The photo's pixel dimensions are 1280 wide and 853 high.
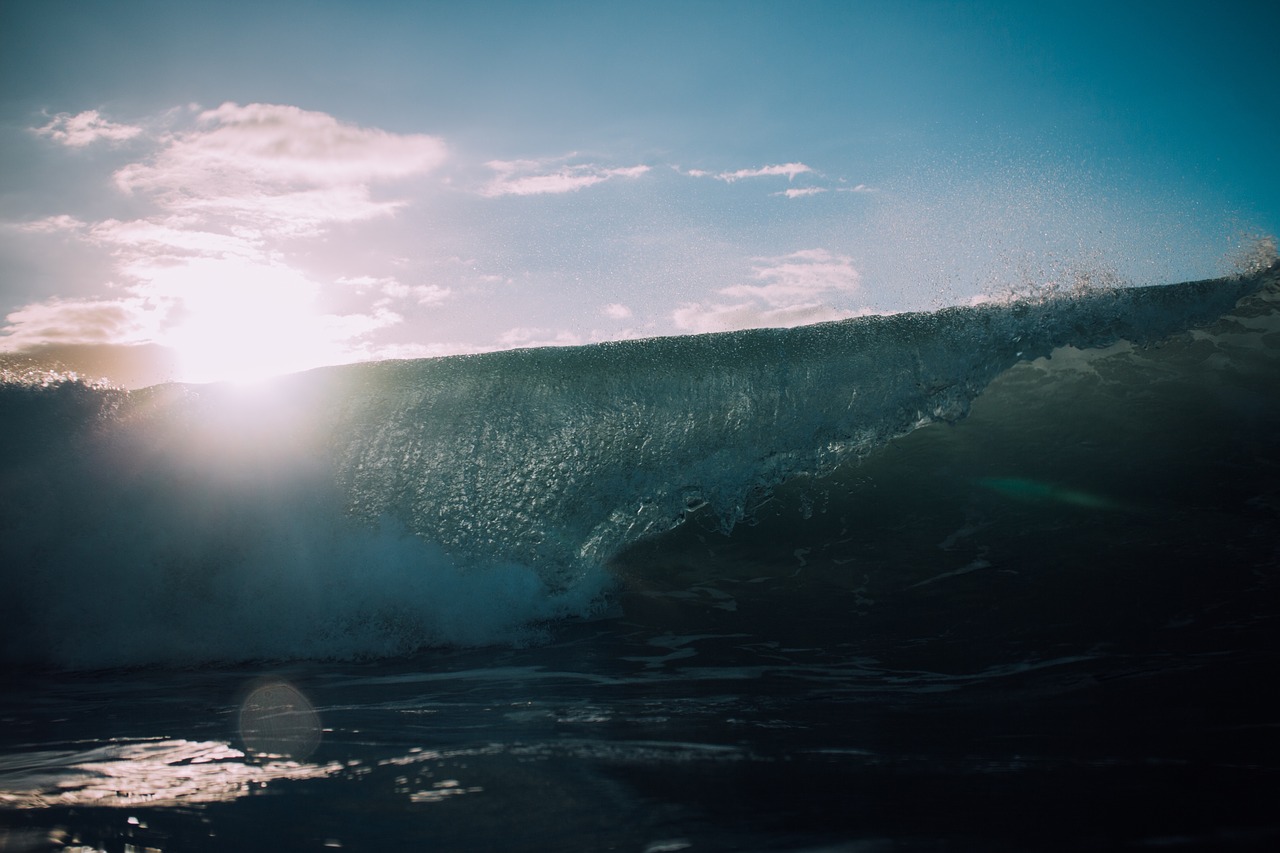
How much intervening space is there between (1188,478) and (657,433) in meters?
4.25

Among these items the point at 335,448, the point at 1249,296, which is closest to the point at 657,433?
the point at 335,448

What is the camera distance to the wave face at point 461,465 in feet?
16.7

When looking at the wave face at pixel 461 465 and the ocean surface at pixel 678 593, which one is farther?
the wave face at pixel 461 465

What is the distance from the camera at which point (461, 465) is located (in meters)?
6.14

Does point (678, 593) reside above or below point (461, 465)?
below

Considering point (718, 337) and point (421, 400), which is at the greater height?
point (718, 337)

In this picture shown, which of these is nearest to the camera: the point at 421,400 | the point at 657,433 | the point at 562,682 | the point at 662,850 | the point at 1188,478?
the point at 662,850

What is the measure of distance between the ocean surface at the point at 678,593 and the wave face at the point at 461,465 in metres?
0.03

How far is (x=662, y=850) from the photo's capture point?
1610mm

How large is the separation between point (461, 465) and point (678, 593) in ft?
7.05

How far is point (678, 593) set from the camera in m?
5.41

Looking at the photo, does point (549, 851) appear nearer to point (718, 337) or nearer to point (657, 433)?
point (657, 433)

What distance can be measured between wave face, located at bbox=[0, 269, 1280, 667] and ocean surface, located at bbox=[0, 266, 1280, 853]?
3 cm

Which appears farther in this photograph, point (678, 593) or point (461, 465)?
point (461, 465)
